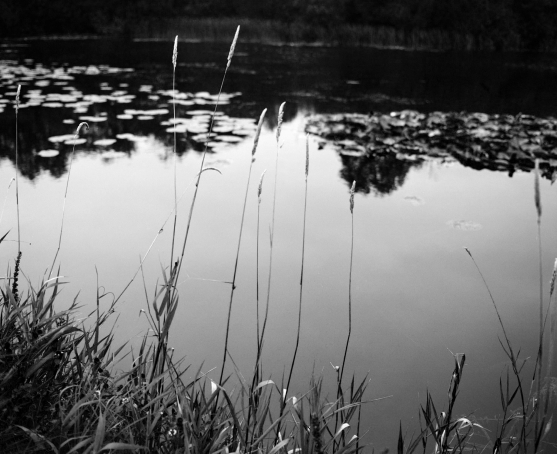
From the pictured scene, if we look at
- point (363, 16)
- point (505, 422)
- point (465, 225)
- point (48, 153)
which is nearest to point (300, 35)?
point (363, 16)

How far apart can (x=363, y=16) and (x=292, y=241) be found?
17.9 metres

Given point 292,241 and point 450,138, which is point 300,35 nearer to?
point 450,138

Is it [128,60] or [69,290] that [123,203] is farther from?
[128,60]

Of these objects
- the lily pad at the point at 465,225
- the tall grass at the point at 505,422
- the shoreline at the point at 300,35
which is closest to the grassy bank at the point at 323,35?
the shoreline at the point at 300,35

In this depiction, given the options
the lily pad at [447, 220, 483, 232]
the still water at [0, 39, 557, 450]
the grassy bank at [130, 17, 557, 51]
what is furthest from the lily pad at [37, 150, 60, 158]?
the grassy bank at [130, 17, 557, 51]

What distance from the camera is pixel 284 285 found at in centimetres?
227

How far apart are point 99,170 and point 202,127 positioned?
1.61m

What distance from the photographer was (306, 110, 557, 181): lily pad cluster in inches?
174

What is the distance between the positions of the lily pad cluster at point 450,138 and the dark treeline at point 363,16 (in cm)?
1293

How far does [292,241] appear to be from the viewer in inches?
107

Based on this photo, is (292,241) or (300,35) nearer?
(292,241)

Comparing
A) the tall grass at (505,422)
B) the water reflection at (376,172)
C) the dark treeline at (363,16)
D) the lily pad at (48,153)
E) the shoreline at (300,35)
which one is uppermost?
the dark treeline at (363,16)

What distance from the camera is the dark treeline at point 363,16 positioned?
17.0m

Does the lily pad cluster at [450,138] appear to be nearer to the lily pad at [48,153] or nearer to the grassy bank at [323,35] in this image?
the lily pad at [48,153]
